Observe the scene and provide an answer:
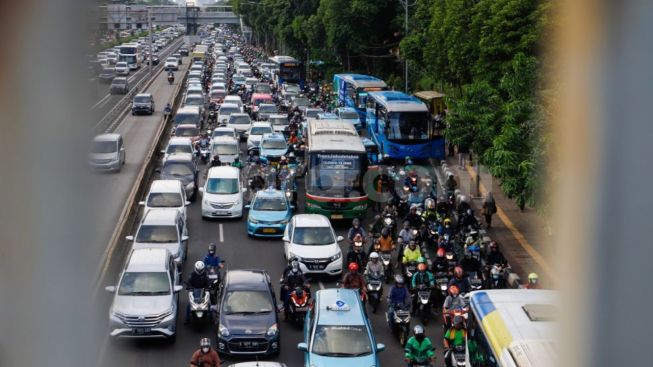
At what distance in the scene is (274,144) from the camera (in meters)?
29.9

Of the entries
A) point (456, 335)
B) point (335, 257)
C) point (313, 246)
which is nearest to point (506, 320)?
point (456, 335)

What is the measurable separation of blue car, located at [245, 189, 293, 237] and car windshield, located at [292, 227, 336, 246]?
286 centimetres

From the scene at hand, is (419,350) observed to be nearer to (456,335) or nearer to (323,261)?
(456,335)

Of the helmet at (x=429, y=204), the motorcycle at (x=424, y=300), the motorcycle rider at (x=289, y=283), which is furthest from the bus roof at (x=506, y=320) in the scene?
the helmet at (x=429, y=204)

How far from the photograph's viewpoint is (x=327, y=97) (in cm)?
4828

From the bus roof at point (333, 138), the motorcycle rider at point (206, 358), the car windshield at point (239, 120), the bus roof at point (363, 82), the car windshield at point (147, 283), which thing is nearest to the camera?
the motorcycle rider at point (206, 358)

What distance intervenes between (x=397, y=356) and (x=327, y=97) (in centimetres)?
3523

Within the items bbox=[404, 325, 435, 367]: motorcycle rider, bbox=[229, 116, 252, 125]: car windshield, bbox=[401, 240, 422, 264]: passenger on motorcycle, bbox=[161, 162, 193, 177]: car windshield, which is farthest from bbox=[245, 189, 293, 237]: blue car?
bbox=[229, 116, 252, 125]: car windshield

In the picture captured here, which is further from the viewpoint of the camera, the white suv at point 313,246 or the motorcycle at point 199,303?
the white suv at point 313,246

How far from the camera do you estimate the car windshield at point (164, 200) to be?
21.0m

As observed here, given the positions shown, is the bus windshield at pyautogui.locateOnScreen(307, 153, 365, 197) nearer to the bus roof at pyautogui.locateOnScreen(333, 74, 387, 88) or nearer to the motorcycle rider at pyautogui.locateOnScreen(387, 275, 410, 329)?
the motorcycle rider at pyautogui.locateOnScreen(387, 275, 410, 329)

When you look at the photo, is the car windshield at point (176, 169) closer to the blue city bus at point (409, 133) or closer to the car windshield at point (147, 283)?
the blue city bus at point (409, 133)

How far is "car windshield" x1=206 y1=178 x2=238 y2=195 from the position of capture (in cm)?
2342

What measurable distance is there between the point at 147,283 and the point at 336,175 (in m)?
8.72
